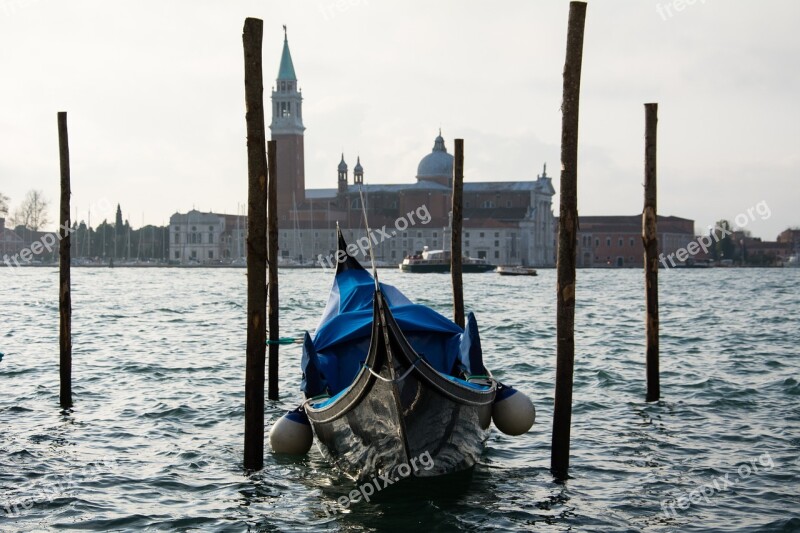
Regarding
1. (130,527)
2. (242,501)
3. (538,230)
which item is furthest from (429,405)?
(538,230)

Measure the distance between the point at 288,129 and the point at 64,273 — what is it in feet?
242

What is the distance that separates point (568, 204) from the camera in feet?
23.1

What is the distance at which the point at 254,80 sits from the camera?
707 centimetres

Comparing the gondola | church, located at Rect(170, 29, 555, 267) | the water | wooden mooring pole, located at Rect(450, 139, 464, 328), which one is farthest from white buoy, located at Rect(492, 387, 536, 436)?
church, located at Rect(170, 29, 555, 267)

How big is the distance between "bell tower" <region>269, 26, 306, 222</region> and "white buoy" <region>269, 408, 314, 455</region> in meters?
75.0

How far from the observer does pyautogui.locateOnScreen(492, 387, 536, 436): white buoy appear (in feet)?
26.3

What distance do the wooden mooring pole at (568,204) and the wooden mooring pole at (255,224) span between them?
2.02 metres

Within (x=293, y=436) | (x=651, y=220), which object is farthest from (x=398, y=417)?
(x=651, y=220)

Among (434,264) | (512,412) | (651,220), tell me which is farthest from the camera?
(434,264)

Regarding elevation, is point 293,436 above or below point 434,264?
below

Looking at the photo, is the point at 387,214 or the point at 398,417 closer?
the point at 398,417

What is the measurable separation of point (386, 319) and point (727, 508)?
8.19ft

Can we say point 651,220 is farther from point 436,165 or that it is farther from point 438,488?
point 436,165

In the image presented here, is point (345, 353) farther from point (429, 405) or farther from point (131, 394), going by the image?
point (131, 394)
